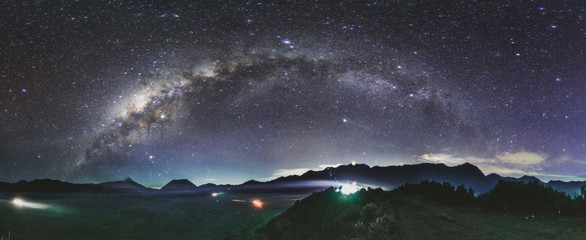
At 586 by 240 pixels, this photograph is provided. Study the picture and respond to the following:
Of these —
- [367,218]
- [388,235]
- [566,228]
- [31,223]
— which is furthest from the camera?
Answer: [31,223]

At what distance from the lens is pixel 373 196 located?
1527 centimetres

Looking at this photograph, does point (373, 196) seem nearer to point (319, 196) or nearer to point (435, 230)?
point (435, 230)

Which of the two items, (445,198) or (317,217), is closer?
(445,198)

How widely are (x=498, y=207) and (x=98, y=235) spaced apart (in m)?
34.7

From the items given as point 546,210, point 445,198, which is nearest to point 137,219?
point 445,198

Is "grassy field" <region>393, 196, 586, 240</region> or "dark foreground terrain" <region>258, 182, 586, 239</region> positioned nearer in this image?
"grassy field" <region>393, 196, 586, 240</region>

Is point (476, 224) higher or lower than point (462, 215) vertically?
lower

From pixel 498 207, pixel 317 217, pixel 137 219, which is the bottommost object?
pixel 137 219

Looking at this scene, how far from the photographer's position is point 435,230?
33.9 ft

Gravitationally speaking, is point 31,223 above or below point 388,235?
below

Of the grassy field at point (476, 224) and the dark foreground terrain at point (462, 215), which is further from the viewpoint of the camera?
the dark foreground terrain at point (462, 215)

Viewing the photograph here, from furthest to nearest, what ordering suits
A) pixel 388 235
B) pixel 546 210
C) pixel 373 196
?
pixel 373 196 < pixel 546 210 < pixel 388 235

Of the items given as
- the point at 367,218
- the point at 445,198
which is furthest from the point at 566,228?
the point at 367,218

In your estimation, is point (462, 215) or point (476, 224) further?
point (462, 215)
